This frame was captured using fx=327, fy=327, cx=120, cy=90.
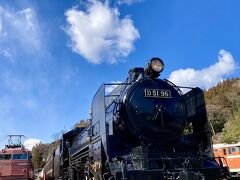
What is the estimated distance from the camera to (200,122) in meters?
9.42

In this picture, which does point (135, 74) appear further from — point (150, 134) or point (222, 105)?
point (222, 105)

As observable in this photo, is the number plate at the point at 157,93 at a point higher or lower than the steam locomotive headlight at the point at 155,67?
lower

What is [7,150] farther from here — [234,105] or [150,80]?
[234,105]

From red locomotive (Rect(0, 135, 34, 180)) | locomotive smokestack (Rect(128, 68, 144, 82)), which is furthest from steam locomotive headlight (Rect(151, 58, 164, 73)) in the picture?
red locomotive (Rect(0, 135, 34, 180))

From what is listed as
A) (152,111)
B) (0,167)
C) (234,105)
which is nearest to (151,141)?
(152,111)

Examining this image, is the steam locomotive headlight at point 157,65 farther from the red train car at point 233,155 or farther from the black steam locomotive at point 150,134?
the red train car at point 233,155

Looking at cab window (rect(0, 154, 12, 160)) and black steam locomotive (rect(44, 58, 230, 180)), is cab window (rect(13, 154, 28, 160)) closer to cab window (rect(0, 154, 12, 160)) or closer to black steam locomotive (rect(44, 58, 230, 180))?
cab window (rect(0, 154, 12, 160))

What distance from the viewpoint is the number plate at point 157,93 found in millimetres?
8422

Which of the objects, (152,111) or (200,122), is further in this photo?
(200,122)

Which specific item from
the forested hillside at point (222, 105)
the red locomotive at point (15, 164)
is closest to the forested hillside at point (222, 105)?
the forested hillside at point (222, 105)

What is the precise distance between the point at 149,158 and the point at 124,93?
190 cm

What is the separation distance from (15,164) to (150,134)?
1253cm

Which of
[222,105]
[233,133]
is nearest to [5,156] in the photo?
[233,133]

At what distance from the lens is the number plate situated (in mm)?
8422
